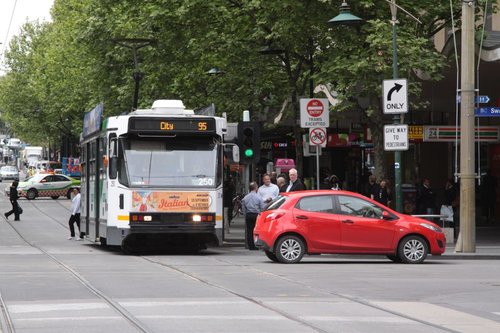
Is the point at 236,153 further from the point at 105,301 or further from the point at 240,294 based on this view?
the point at 105,301

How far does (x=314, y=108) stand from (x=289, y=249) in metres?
6.09

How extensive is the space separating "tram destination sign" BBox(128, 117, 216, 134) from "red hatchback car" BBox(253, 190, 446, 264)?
133 inches

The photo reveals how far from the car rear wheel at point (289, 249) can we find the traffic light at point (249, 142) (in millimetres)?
5792

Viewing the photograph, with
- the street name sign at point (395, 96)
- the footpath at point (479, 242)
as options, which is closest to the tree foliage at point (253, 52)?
the street name sign at point (395, 96)

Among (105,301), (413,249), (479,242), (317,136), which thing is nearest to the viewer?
(105,301)

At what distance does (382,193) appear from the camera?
30.6 metres

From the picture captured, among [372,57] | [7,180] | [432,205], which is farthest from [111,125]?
[7,180]

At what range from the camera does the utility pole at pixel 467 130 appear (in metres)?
25.3

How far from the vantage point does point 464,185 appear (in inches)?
1006

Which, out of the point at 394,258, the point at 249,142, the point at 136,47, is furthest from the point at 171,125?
the point at 136,47

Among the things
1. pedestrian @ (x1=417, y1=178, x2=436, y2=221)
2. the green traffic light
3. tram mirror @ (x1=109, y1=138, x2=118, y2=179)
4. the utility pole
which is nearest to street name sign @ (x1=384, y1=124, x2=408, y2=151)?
the utility pole

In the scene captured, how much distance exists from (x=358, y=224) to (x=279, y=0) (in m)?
9.00

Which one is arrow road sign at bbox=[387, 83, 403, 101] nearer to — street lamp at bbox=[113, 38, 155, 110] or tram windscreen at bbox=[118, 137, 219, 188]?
tram windscreen at bbox=[118, 137, 219, 188]

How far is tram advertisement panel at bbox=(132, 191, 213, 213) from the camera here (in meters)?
25.1
